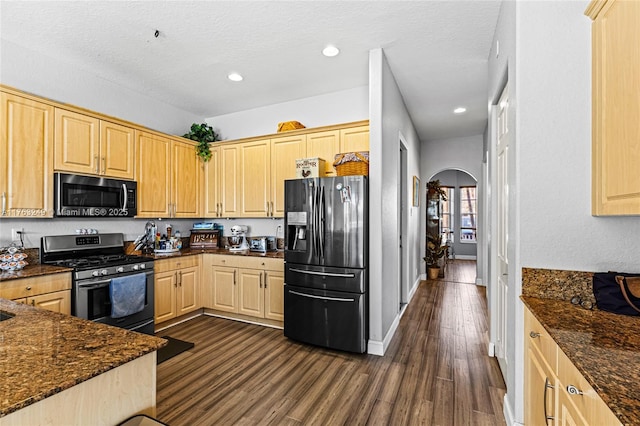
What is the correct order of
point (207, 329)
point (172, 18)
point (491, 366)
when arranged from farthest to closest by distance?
point (207, 329) < point (491, 366) < point (172, 18)

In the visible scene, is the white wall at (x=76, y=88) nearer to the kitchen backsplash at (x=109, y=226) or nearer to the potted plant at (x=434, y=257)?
the kitchen backsplash at (x=109, y=226)

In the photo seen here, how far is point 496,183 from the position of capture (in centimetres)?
284

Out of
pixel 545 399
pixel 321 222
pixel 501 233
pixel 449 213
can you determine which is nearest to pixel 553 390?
pixel 545 399

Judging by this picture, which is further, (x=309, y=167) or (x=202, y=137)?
(x=202, y=137)

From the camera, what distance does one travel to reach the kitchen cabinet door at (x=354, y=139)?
3.48m

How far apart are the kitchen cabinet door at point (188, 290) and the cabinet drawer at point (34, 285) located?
1200 millimetres

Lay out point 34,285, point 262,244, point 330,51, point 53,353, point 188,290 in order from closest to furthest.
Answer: point 53,353 → point 34,285 → point 330,51 → point 188,290 → point 262,244

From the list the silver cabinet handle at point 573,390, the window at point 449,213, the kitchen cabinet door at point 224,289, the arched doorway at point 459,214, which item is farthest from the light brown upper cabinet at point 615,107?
the window at point 449,213

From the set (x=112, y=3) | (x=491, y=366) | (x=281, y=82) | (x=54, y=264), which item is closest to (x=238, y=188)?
(x=281, y=82)

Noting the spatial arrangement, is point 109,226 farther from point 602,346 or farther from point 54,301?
point 602,346

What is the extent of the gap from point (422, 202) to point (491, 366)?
13.4 ft

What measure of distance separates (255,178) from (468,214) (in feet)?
25.8

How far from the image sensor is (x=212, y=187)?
4520 millimetres

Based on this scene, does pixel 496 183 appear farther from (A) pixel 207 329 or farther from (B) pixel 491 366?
(A) pixel 207 329
